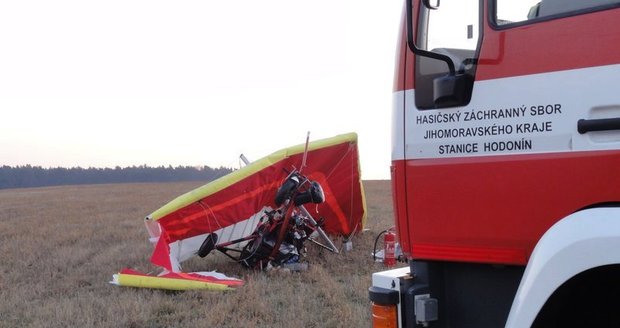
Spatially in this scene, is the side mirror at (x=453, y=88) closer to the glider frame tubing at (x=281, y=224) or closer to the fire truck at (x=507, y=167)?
the fire truck at (x=507, y=167)

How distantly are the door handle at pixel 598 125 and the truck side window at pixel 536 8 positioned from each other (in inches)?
18.6

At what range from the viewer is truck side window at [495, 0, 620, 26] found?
8.66 feet

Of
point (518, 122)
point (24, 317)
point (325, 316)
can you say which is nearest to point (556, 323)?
point (518, 122)

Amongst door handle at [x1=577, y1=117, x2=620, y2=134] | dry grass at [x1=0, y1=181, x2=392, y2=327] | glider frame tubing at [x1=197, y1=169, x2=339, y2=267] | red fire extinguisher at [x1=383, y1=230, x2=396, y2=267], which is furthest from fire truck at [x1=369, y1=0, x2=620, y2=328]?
glider frame tubing at [x1=197, y1=169, x2=339, y2=267]

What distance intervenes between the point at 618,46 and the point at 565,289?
100 cm

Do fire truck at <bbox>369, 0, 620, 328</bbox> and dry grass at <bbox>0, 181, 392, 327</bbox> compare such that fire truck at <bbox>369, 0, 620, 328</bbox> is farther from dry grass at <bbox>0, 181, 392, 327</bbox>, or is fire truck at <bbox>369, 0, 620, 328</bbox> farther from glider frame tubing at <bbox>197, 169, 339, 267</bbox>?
glider frame tubing at <bbox>197, 169, 339, 267</bbox>

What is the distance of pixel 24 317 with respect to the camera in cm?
612

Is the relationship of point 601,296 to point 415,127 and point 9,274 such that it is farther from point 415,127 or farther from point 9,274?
point 9,274

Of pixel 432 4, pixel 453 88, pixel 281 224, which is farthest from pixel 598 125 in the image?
pixel 281 224

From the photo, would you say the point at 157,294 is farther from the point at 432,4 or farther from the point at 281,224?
the point at 432,4

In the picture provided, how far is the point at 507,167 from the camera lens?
280 centimetres

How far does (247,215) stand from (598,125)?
20.7ft

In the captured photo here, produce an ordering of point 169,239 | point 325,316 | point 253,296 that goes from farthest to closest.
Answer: point 169,239, point 253,296, point 325,316

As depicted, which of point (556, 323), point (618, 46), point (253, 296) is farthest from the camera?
point (253, 296)
